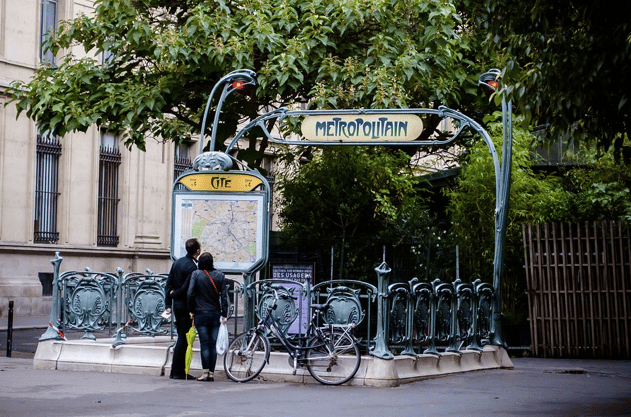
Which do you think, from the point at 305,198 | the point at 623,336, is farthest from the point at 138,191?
the point at 623,336

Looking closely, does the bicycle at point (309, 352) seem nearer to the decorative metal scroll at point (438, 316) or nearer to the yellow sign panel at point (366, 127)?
the decorative metal scroll at point (438, 316)

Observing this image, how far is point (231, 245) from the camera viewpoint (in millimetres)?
14414

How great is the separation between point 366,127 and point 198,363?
14.3 ft

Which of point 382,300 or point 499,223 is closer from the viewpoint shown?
point 382,300

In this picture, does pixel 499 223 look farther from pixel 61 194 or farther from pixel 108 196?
pixel 108 196

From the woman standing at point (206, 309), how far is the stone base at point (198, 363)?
0.50 metres

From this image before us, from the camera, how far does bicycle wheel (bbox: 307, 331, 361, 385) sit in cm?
1258

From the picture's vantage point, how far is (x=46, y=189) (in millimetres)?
30703

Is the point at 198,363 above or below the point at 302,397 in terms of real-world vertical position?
above

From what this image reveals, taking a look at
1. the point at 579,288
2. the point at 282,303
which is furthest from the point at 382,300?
the point at 579,288

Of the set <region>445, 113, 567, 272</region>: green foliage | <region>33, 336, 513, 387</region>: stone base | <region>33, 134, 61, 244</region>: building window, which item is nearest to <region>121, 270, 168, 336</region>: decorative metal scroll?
<region>33, 336, 513, 387</region>: stone base

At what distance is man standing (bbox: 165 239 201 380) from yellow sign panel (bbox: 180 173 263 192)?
1495mm

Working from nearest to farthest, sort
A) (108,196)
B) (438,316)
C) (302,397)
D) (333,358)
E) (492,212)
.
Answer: (302,397) → (333,358) → (438,316) → (492,212) → (108,196)

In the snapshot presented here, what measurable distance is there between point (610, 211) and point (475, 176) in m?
2.70
